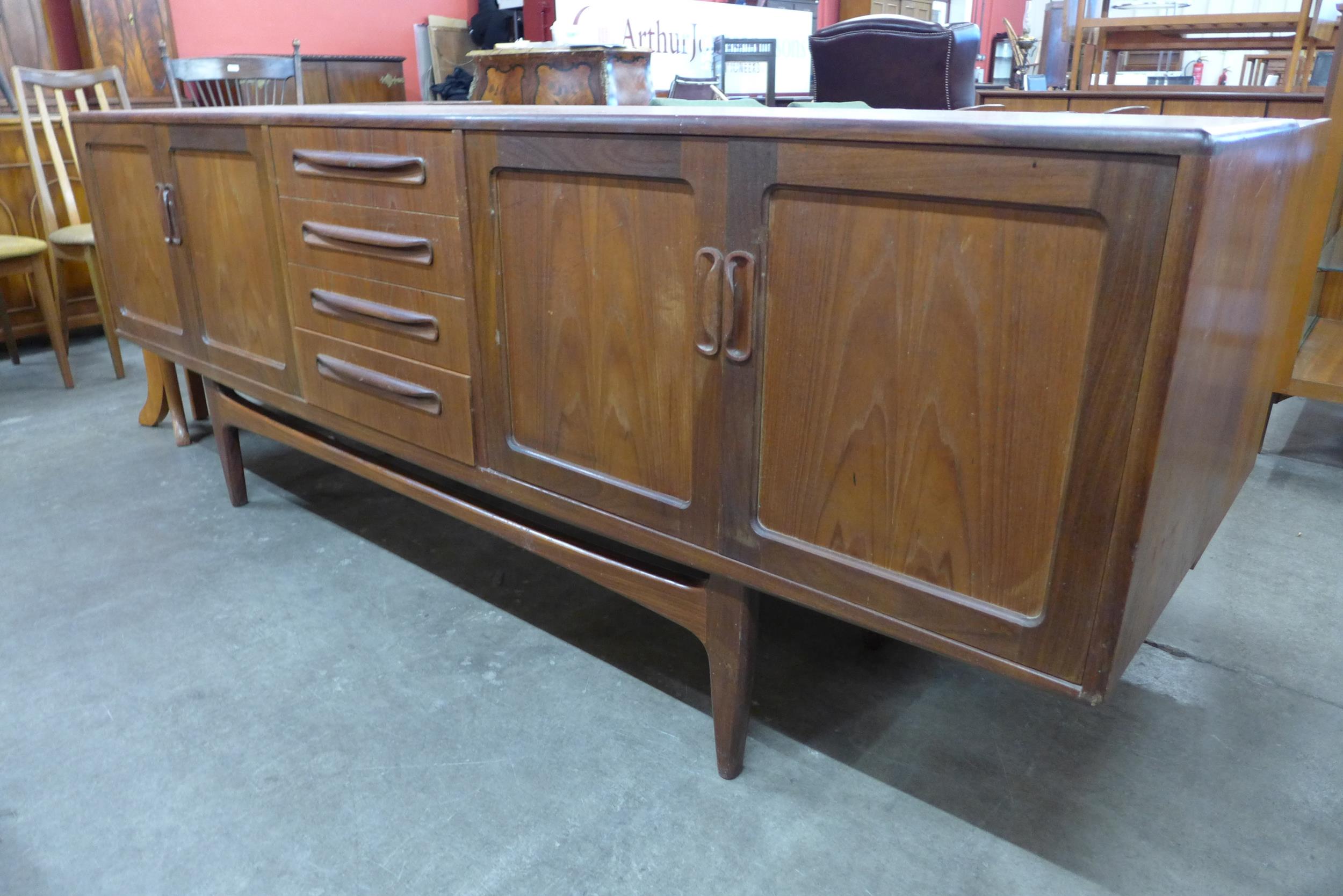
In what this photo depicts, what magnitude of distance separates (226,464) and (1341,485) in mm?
2514

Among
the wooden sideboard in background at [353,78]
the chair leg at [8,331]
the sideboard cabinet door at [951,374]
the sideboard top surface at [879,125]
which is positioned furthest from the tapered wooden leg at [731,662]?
the wooden sideboard in background at [353,78]

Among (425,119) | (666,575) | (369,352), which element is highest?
(425,119)

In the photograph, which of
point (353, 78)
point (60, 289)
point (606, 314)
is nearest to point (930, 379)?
point (606, 314)

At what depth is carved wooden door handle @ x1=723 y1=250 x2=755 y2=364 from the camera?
92cm

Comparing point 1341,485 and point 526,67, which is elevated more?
point 526,67

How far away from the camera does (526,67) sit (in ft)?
4.73

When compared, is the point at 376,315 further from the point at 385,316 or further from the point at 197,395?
the point at 197,395

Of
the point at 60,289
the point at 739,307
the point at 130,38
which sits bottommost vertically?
the point at 60,289

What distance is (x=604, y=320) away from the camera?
42.4 inches

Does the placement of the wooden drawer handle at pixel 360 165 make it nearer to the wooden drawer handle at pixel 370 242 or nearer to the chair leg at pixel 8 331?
the wooden drawer handle at pixel 370 242

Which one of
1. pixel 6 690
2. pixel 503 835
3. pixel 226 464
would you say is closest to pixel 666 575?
pixel 503 835

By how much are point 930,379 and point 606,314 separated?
406mm

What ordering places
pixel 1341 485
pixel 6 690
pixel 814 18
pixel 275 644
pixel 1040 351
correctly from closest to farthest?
pixel 1040 351 → pixel 6 690 → pixel 275 644 → pixel 1341 485 → pixel 814 18

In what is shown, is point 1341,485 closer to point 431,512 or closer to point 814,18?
point 431,512
